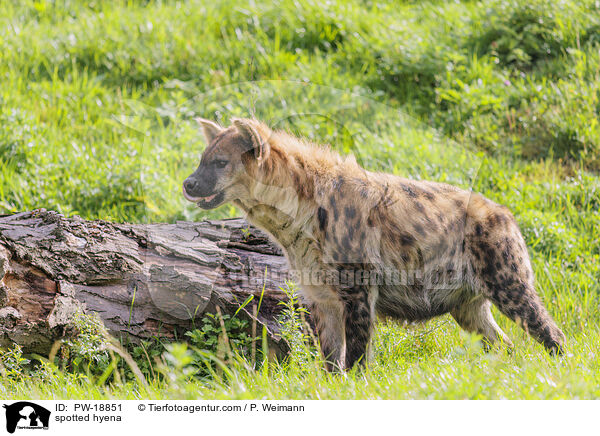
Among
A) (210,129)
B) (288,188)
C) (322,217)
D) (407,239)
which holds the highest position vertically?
(210,129)

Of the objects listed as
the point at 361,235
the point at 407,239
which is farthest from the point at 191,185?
the point at 407,239

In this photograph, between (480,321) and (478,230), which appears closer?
(478,230)

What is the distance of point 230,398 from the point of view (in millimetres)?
3543

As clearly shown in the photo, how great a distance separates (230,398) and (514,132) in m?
5.07

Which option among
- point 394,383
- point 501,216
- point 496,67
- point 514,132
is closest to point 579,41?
point 496,67

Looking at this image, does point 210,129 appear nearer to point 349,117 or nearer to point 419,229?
point 349,117

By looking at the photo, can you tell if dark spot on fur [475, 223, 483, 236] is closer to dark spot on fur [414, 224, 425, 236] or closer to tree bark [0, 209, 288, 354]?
dark spot on fur [414, 224, 425, 236]

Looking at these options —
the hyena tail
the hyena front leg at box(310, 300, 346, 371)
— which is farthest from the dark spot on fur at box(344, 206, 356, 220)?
the hyena tail

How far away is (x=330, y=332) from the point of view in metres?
4.68

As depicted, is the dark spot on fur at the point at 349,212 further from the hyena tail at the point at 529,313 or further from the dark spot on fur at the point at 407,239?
the hyena tail at the point at 529,313

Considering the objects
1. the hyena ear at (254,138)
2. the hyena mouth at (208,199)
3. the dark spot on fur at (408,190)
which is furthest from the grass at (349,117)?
the hyena mouth at (208,199)

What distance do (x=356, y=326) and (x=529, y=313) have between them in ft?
4.20
